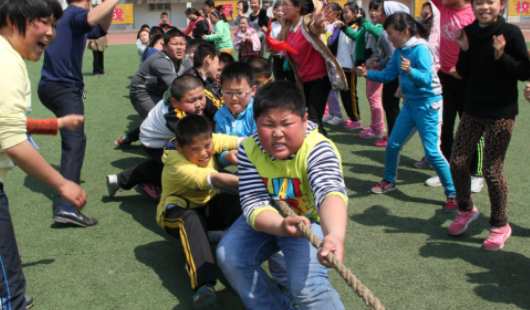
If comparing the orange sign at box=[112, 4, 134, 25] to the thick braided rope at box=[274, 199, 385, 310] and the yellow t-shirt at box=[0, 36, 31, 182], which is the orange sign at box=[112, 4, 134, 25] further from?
the thick braided rope at box=[274, 199, 385, 310]

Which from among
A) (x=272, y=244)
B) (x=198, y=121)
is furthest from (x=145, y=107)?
(x=272, y=244)

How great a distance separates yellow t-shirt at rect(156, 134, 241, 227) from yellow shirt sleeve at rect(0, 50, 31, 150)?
130cm

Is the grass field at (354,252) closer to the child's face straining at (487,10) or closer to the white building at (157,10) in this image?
the child's face straining at (487,10)

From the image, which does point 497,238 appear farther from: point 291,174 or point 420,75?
point 291,174

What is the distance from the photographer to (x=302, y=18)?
210 inches

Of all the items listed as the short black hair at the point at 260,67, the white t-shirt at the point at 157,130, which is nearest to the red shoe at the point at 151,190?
the white t-shirt at the point at 157,130

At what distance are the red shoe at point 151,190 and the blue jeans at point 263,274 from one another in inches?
75.4

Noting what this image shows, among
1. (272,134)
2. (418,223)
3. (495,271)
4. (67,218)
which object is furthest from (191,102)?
(495,271)

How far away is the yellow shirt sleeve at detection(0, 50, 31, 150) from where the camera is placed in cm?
204

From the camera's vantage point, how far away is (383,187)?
4559 millimetres

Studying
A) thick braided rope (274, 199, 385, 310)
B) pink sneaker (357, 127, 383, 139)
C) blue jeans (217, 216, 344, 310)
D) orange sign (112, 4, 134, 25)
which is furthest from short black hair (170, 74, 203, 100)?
orange sign (112, 4, 134, 25)

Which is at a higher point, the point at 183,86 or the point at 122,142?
the point at 183,86

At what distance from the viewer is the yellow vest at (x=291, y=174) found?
95.1 inches

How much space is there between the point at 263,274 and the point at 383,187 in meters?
2.32
